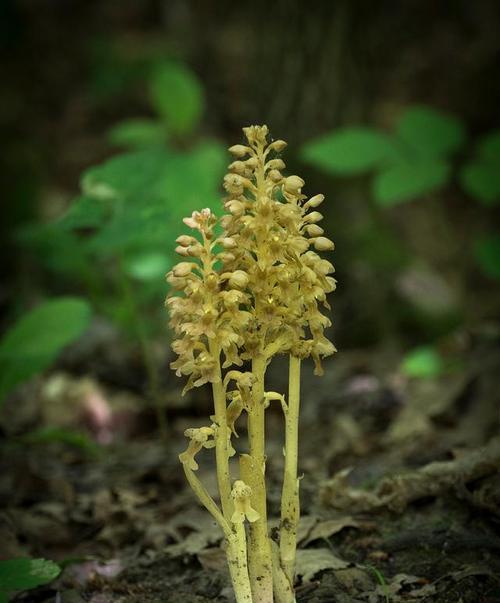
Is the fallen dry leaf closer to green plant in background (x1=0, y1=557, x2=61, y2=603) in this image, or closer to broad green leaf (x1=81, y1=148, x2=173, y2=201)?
green plant in background (x1=0, y1=557, x2=61, y2=603)

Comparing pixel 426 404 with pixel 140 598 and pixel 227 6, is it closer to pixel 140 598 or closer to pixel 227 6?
pixel 140 598

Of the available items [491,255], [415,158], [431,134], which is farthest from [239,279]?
[431,134]

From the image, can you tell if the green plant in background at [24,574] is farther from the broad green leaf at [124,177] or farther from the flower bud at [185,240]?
the broad green leaf at [124,177]

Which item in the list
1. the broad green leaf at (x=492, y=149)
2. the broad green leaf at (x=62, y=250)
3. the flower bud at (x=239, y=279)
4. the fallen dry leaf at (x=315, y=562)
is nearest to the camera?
the flower bud at (x=239, y=279)

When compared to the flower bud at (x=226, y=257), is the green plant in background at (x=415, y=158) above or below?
above

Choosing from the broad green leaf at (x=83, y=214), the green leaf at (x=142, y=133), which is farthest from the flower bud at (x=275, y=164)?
the green leaf at (x=142, y=133)

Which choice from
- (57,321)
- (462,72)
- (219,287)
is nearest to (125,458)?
(57,321)

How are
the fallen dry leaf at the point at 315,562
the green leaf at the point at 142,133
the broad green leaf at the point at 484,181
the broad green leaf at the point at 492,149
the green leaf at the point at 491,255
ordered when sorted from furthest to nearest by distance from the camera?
the green leaf at the point at 142,133 → the broad green leaf at the point at 492,149 → the broad green leaf at the point at 484,181 → the green leaf at the point at 491,255 → the fallen dry leaf at the point at 315,562
